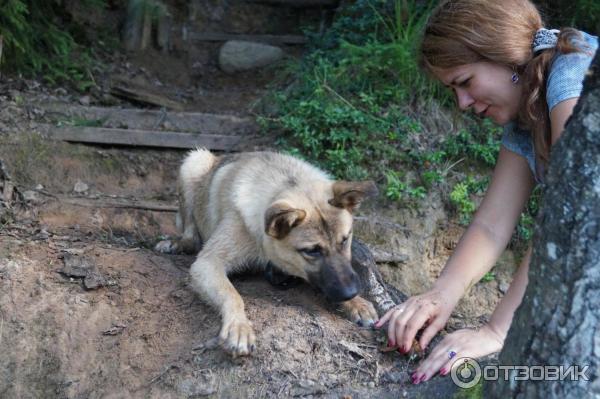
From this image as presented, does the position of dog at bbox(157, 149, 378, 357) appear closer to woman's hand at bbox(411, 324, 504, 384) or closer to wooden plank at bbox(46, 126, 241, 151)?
woman's hand at bbox(411, 324, 504, 384)

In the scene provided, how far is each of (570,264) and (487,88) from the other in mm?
1377

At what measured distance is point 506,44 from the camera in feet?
9.12

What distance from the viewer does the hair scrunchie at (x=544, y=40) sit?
8.85ft

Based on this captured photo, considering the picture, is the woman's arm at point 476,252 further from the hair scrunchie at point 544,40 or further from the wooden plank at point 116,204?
the wooden plank at point 116,204

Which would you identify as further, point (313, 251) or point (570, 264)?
point (313, 251)

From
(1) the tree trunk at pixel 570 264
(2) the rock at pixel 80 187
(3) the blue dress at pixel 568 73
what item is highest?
(3) the blue dress at pixel 568 73

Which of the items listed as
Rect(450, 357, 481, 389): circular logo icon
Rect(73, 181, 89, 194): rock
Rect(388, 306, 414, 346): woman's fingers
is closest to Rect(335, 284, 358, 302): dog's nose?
Rect(388, 306, 414, 346): woman's fingers

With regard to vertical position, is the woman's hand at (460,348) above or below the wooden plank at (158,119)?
above

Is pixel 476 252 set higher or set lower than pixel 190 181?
higher

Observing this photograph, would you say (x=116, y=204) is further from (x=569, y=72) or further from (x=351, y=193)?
(x=569, y=72)

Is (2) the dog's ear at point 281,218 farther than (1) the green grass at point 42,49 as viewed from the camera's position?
No

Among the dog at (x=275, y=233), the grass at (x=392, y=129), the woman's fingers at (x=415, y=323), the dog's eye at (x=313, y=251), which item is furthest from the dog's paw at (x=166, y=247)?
the woman's fingers at (x=415, y=323)

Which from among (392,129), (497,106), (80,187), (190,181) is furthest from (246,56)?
(497,106)

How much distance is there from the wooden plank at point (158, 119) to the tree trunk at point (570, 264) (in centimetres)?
574
